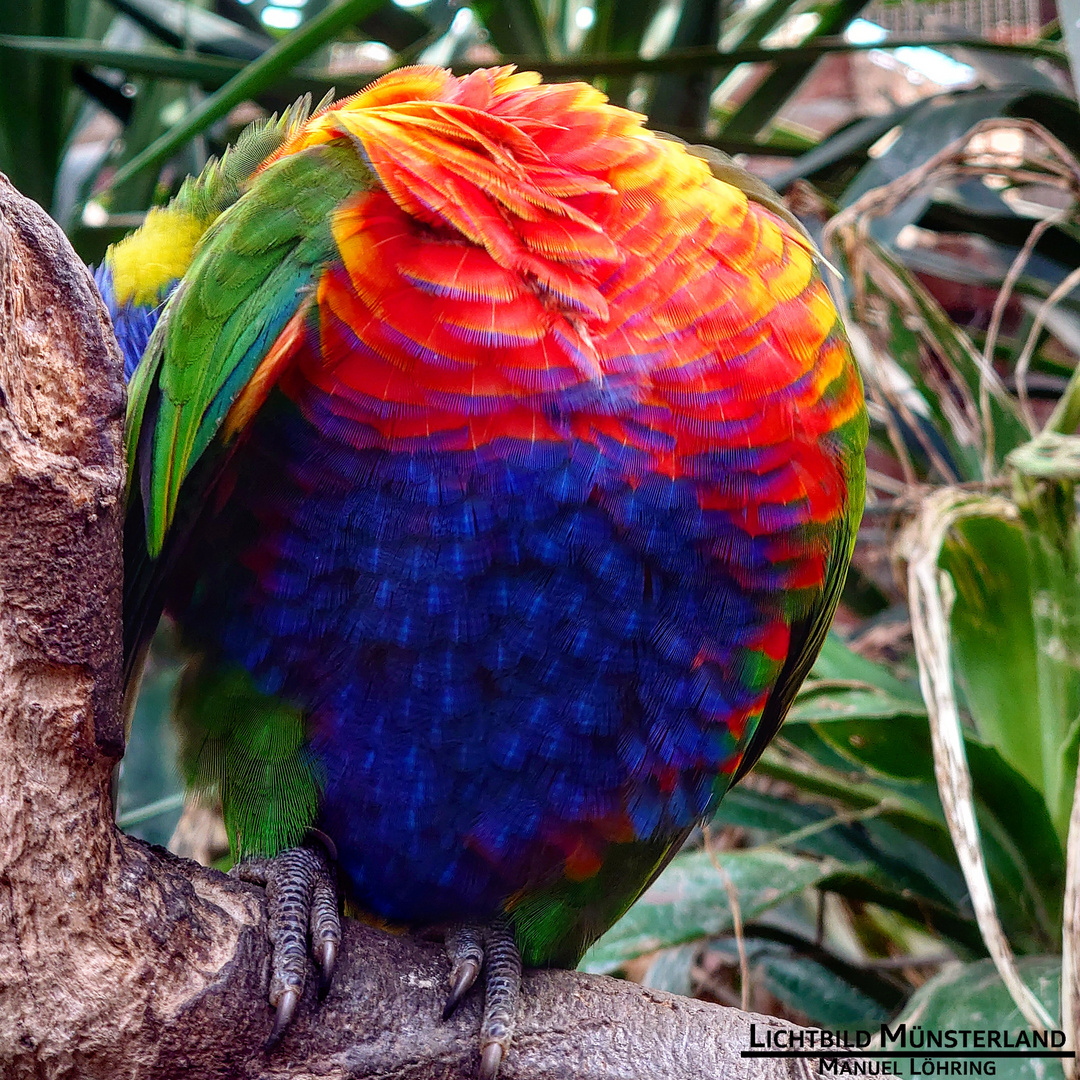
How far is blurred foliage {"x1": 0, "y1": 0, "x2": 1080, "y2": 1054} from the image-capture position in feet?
5.00

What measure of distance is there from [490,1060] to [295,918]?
0.19 meters

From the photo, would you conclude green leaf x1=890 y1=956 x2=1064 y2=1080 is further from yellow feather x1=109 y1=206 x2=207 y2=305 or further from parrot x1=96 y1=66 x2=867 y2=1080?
yellow feather x1=109 y1=206 x2=207 y2=305

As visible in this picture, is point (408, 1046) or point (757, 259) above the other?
point (757, 259)

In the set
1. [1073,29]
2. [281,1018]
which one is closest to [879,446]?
[1073,29]

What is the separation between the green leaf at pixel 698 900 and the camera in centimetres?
153

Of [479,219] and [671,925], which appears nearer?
[479,219]

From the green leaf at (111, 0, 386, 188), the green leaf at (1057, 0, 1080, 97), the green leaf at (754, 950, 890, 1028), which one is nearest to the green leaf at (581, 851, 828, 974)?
the green leaf at (754, 950, 890, 1028)

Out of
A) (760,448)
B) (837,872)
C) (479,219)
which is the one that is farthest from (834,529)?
(837,872)

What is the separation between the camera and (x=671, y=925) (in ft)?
5.15

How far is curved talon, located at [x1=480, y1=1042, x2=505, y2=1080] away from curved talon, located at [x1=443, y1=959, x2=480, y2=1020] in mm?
42

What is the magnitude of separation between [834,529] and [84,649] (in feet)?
A: 2.21

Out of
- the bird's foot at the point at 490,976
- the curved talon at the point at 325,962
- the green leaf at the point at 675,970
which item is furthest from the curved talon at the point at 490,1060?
the green leaf at the point at 675,970

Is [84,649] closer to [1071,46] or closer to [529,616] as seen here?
[529,616]

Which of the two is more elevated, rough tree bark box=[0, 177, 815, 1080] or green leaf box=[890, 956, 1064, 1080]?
rough tree bark box=[0, 177, 815, 1080]
